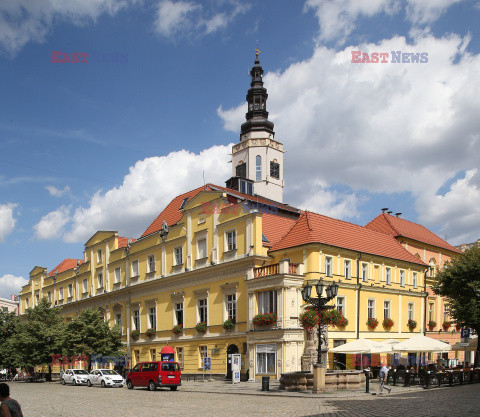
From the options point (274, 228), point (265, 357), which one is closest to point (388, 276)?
point (274, 228)

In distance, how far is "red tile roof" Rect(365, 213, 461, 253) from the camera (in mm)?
53562

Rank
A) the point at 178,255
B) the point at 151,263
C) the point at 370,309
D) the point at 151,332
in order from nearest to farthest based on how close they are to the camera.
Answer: the point at 370,309 → the point at 178,255 → the point at 151,332 → the point at 151,263

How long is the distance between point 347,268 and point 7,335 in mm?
46290

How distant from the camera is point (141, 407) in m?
21.0

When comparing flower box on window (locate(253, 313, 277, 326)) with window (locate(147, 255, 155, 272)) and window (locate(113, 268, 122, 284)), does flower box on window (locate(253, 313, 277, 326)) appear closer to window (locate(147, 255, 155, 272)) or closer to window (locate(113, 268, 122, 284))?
window (locate(147, 255, 155, 272))

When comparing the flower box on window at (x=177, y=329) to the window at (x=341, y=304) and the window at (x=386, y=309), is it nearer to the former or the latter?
the window at (x=341, y=304)

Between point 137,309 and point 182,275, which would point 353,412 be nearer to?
point 182,275

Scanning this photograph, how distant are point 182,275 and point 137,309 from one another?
8.97 m

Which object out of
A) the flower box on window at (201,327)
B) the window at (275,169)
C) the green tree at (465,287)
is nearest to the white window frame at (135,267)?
the flower box on window at (201,327)

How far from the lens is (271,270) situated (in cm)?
3569

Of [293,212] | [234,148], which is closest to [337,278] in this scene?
[293,212]

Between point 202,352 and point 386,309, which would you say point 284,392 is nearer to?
point 202,352

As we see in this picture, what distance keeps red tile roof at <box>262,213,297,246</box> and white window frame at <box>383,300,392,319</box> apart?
9634mm

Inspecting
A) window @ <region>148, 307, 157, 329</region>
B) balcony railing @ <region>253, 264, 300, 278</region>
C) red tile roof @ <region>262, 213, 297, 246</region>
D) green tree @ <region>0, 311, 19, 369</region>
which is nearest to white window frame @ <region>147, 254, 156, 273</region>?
window @ <region>148, 307, 157, 329</region>
